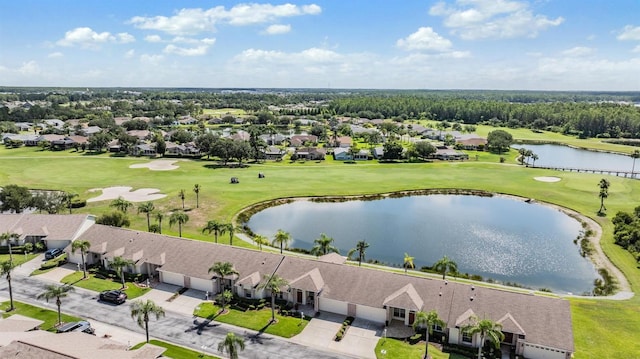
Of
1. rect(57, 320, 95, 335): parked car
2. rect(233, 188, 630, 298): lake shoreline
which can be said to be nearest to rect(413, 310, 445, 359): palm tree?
rect(233, 188, 630, 298): lake shoreline

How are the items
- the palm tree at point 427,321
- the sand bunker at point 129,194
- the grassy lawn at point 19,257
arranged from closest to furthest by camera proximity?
the palm tree at point 427,321
the grassy lawn at point 19,257
the sand bunker at point 129,194

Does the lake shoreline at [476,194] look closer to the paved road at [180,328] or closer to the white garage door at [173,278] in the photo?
the white garage door at [173,278]

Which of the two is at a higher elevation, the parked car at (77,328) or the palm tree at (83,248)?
the palm tree at (83,248)

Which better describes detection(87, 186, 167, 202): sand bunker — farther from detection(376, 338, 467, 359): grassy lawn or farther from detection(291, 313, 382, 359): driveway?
detection(376, 338, 467, 359): grassy lawn

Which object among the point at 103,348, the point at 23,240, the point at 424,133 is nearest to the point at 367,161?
the point at 424,133

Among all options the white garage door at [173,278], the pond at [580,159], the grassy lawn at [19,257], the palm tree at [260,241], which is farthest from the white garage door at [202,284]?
the pond at [580,159]

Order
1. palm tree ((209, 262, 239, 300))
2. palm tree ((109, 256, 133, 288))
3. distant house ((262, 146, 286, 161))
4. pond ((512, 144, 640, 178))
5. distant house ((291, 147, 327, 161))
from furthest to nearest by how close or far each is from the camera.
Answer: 1. distant house ((291, 147, 327, 161))
2. distant house ((262, 146, 286, 161))
3. pond ((512, 144, 640, 178))
4. palm tree ((109, 256, 133, 288))
5. palm tree ((209, 262, 239, 300))

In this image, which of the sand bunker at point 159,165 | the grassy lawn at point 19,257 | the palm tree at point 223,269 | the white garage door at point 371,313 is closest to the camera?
the white garage door at point 371,313

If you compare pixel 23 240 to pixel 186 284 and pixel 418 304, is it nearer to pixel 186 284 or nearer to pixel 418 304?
pixel 186 284
